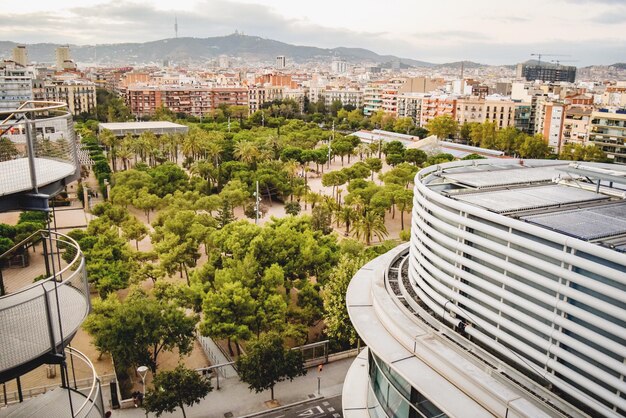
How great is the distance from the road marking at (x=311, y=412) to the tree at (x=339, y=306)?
3134 mm

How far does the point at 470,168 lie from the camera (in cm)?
1912

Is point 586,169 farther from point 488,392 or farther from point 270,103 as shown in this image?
point 270,103

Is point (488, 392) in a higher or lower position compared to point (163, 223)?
higher

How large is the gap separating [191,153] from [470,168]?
156 ft

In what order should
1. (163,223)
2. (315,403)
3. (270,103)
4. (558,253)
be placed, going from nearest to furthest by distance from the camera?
(558,253) → (315,403) → (163,223) → (270,103)

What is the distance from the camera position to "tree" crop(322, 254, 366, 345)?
22094 mm

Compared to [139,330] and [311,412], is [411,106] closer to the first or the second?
[311,412]

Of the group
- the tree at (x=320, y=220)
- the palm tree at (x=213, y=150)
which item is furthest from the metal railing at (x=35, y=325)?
the palm tree at (x=213, y=150)

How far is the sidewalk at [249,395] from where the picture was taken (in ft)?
63.4

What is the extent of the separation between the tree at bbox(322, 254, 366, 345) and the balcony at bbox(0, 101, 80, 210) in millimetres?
16494

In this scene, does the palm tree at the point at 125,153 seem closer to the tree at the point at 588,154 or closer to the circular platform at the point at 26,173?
the tree at the point at 588,154

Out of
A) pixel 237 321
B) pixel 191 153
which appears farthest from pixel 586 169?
pixel 191 153

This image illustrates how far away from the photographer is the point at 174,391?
17953mm

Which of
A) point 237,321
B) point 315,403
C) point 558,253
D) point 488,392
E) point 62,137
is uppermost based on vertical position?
point 62,137
